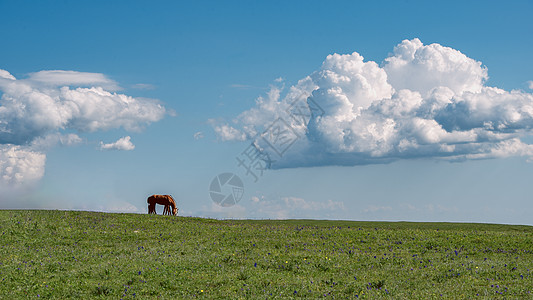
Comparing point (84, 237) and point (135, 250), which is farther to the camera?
point (84, 237)

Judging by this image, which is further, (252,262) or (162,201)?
(162,201)

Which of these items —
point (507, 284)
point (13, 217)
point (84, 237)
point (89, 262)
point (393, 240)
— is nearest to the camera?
point (507, 284)

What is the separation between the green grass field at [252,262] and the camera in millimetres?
18406

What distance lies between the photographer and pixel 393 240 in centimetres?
2947

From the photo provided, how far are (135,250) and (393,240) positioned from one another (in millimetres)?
16603

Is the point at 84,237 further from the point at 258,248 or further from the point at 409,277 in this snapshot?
the point at 409,277

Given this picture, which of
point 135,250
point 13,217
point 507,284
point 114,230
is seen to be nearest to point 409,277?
point 507,284

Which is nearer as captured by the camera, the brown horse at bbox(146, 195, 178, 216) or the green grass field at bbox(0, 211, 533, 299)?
the green grass field at bbox(0, 211, 533, 299)

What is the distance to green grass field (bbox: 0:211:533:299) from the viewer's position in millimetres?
18406

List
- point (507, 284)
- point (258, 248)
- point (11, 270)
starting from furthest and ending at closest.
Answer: point (258, 248) < point (11, 270) < point (507, 284)

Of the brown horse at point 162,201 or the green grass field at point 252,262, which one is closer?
the green grass field at point 252,262

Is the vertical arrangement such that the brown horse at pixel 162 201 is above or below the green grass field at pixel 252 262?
above

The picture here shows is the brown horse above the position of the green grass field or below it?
above

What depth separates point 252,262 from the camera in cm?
2320
